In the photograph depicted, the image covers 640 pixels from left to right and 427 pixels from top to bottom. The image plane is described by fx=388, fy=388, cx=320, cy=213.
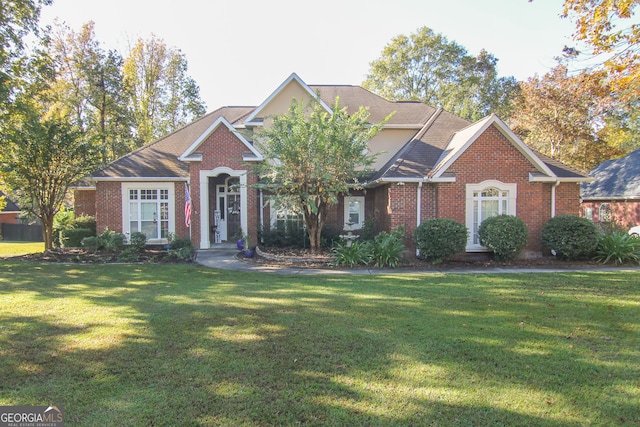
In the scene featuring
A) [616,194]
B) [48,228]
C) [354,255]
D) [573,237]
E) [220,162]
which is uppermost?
[220,162]

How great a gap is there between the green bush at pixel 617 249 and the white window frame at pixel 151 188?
53.1 feet

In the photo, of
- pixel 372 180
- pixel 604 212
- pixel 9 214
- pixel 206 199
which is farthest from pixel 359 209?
pixel 9 214

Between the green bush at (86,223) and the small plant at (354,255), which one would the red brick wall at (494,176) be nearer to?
the small plant at (354,255)

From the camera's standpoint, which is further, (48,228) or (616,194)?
(616,194)

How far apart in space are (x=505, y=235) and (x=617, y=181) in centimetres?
1609

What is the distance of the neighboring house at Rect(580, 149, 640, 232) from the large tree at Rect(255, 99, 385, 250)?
15.3 metres

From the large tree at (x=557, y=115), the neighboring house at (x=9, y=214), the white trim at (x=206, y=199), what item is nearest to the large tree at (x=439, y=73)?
the large tree at (x=557, y=115)

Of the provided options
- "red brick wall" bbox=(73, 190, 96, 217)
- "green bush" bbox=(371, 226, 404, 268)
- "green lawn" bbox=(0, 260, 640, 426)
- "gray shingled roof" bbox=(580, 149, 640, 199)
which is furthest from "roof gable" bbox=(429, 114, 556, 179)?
"red brick wall" bbox=(73, 190, 96, 217)

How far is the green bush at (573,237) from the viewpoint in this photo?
1233cm

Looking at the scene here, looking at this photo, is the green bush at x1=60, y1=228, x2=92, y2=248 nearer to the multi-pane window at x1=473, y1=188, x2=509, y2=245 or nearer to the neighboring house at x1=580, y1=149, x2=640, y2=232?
the multi-pane window at x1=473, y1=188, x2=509, y2=245

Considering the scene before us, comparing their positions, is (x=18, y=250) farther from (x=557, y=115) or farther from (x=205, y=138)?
(x=557, y=115)

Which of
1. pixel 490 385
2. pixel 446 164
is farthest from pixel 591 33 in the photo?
pixel 490 385

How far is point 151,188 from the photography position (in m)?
16.9

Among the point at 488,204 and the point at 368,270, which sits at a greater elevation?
the point at 488,204
